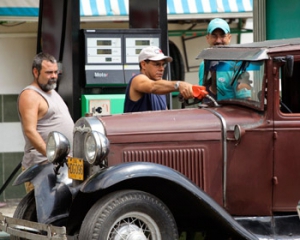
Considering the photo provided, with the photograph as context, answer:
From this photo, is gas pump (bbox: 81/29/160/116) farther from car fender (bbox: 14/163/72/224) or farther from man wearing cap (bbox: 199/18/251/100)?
car fender (bbox: 14/163/72/224)

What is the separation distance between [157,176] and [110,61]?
3.62 metres

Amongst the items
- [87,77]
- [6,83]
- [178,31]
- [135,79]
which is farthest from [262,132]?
[178,31]

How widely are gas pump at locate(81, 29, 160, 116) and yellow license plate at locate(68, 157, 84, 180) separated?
2.53 metres

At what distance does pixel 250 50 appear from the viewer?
27.4 feet

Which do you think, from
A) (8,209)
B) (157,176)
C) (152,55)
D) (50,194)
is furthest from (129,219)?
(8,209)

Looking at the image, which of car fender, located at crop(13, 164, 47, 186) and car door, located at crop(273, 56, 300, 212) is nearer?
car door, located at crop(273, 56, 300, 212)

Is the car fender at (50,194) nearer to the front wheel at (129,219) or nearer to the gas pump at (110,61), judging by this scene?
the front wheel at (129,219)

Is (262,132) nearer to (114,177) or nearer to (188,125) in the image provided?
(188,125)

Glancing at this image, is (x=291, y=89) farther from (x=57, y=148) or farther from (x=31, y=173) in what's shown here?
(x=31, y=173)

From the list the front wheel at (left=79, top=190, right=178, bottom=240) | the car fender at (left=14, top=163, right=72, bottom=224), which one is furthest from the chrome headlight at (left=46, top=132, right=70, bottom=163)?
the front wheel at (left=79, top=190, right=178, bottom=240)

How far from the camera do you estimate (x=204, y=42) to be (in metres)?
15.8

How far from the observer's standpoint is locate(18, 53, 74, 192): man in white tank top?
29.9ft

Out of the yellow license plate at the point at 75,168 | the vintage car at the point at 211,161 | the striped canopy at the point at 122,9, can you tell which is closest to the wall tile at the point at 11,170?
the striped canopy at the point at 122,9

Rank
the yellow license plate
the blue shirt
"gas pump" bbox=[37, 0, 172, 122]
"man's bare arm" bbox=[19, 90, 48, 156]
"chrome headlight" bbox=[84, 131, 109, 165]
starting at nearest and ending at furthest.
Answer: "chrome headlight" bbox=[84, 131, 109, 165], the yellow license plate, the blue shirt, "man's bare arm" bbox=[19, 90, 48, 156], "gas pump" bbox=[37, 0, 172, 122]
